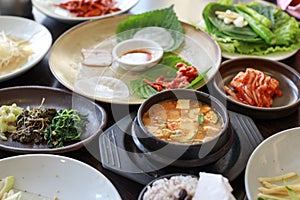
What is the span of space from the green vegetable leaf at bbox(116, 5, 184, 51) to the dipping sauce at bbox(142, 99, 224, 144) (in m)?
0.71

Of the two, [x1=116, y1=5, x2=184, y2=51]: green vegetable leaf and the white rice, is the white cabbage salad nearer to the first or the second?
[x1=116, y1=5, x2=184, y2=51]: green vegetable leaf

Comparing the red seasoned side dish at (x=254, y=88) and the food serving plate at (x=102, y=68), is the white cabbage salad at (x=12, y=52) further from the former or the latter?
the red seasoned side dish at (x=254, y=88)

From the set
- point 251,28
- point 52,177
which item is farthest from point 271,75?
point 52,177

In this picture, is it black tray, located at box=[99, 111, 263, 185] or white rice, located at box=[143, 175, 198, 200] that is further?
black tray, located at box=[99, 111, 263, 185]

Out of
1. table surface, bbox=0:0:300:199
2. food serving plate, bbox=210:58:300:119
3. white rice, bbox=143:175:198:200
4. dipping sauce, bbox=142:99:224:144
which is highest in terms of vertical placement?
white rice, bbox=143:175:198:200

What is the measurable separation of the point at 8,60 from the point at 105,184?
955 mm

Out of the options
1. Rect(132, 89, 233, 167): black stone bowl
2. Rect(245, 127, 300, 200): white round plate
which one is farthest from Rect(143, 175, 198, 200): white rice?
Rect(245, 127, 300, 200): white round plate

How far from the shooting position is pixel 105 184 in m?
1.31

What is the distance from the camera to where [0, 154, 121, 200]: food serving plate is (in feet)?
4.40

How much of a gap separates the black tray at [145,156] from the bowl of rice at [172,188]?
13 centimetres

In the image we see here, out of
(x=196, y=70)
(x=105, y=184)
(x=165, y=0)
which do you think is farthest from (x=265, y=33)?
(x=105, y=184)

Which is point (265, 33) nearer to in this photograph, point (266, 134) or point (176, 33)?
point (176, 33)

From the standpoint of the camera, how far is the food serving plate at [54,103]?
5.07ft

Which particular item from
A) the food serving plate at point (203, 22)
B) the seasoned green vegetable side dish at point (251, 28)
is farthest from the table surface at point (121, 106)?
the seasoned green vegetable side dish at point (251, 28)
